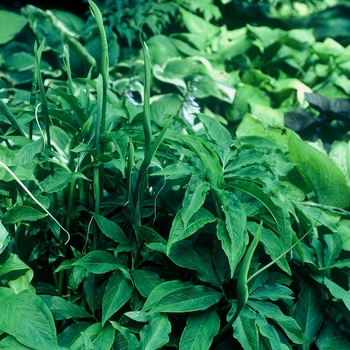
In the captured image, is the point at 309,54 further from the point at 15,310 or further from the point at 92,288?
the point at 15,310

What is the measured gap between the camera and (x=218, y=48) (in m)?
3.18

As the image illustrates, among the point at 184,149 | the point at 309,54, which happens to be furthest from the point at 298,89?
the point at 184,149

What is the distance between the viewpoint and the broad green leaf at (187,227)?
986 millimetres

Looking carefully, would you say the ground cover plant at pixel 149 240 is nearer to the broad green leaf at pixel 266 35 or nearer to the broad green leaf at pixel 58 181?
the broad green leaf at pixel 58 181

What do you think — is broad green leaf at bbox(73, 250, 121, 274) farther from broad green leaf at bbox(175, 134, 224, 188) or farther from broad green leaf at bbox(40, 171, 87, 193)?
broad green leaf at bbox(175, 134, 224, 188)

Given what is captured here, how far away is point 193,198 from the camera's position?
102 cm

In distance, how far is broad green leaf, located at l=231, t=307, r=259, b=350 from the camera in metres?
0.97

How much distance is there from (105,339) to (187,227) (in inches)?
11.5

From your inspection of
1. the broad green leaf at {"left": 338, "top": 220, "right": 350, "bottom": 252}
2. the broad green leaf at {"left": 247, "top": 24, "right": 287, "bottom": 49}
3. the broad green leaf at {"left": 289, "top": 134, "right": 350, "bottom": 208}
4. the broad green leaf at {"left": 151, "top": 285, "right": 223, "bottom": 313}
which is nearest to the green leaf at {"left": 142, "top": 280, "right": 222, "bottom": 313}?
the broad green leaf at {"left": 151, "top": 285, "right": 223, "bottom": 313}

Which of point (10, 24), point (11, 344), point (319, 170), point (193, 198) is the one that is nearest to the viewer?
point (11, 344)

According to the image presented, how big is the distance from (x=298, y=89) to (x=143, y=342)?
2152mm

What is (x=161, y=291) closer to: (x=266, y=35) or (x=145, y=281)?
(x=145, y=281)

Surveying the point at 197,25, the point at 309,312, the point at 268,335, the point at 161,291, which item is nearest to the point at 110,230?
the point at 161,291

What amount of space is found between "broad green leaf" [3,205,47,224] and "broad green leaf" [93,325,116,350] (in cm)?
28
